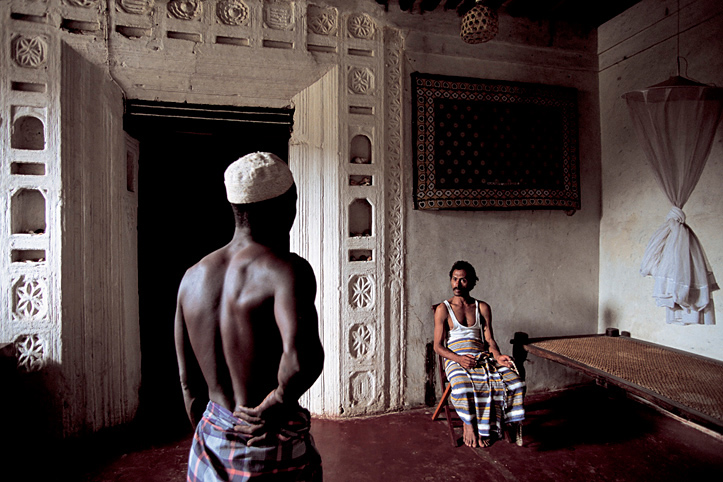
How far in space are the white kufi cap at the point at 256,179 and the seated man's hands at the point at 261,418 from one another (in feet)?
2.05

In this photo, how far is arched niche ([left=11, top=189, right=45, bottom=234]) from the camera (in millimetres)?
3145

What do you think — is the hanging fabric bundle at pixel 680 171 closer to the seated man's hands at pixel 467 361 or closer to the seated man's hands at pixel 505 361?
the seated man's hands at pixel 505 361

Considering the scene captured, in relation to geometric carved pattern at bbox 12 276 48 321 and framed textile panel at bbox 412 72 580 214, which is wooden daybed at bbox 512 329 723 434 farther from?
geometric carved pattern at bbox 12 276 48 321

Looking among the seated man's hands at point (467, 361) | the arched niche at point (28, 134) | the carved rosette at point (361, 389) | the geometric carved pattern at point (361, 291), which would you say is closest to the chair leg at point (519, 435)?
the seated man's hands at point (467, 361)

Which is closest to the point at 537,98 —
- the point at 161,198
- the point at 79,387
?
the point at 161,198

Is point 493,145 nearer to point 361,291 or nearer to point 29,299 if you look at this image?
point 361,291

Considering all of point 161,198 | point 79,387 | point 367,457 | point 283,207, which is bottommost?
point 367,457

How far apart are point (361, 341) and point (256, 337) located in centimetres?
246

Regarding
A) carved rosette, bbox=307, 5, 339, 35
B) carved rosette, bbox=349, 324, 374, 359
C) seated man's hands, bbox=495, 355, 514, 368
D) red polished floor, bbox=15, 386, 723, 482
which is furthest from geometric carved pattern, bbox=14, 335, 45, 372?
seated man's hands, bbox=495, 355, 514, 368

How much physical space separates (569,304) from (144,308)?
4105 millimetres

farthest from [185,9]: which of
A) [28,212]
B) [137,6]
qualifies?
[28,212]

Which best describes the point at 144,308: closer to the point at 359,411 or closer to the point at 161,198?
the point at 161,198

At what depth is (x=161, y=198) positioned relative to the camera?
3.88 meters

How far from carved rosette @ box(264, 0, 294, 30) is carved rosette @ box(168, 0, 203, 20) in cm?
53
